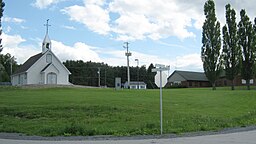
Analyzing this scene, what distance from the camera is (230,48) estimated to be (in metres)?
62.7

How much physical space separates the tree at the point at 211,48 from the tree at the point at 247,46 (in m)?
4.50

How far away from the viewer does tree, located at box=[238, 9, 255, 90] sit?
62500 millimetres

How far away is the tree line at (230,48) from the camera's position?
6221 centimetres

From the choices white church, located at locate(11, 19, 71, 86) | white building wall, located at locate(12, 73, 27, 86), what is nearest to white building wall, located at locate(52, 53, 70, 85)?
white church, located at locate(11, 19, 71, 86)

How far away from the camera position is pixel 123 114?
63.4 ft

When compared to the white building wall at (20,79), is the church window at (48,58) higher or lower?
higher

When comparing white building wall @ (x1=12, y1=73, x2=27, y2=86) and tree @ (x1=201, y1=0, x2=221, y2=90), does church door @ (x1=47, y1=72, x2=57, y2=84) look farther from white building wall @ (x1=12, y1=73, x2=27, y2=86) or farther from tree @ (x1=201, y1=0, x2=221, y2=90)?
tree @ (x1=201, y1=0, x2=221, y2=90)

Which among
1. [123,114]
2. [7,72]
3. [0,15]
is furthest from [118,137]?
[7,72]

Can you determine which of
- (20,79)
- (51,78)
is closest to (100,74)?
(20,79)

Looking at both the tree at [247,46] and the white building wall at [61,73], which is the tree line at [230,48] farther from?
the white building wall at [61,73]

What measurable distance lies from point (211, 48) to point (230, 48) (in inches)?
137

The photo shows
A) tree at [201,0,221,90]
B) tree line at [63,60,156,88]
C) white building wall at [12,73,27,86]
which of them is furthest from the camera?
tree line at [63,60,156,88]

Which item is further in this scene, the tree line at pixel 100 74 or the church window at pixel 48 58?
the tree line at pixel 100 74

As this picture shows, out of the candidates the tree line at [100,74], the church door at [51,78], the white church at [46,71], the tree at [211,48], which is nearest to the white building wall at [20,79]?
the white church at [46,71]
